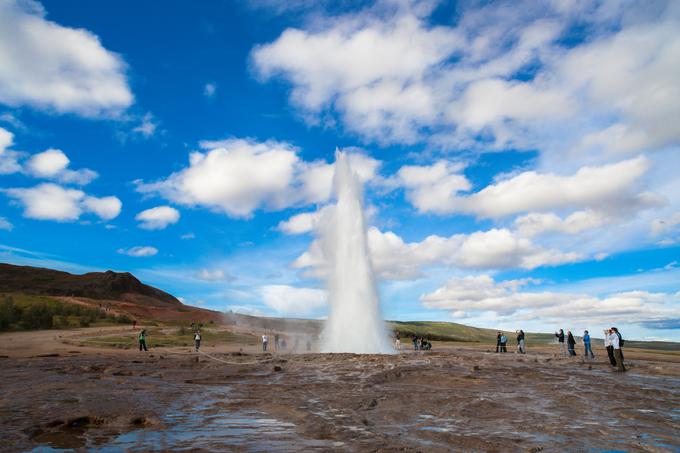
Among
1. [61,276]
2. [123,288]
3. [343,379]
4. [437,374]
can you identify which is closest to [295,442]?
[343,379]

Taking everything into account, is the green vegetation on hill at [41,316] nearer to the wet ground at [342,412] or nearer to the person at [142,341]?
the person at [142,341]

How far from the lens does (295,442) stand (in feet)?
23.1

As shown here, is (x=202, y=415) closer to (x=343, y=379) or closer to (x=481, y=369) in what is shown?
(x=343, y=379)

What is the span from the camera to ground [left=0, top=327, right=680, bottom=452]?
711cm

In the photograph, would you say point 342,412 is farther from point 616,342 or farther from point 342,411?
point 616,342

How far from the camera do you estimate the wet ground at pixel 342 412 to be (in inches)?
Result: 279

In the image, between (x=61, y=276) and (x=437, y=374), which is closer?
(x=437, y=374)

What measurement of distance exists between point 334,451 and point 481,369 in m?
15.4

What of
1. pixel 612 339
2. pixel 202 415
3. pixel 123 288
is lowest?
pixel 202 415

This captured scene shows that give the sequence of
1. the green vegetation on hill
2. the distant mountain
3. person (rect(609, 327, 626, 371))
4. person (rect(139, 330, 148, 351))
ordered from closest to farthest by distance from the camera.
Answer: person (rect(609, 327, 626, 371))
person (rect(139, 330, 148, 351))
the green vegetation on hill
the distant mountain

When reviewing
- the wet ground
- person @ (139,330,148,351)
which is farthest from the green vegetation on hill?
the wet ground

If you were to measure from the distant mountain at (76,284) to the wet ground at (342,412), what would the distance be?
97.2m

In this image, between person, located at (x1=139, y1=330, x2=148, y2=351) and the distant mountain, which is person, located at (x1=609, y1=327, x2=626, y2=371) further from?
the distant mountain

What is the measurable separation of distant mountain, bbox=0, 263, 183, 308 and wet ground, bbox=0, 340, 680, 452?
97.2 meters
